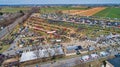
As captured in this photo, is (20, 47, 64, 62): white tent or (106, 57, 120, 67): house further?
(20, 47, 64, 62): white tent

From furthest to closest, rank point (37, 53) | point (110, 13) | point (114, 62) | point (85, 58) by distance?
point (110, 13)
point (37, 53)
point (85, 58)
point (114, 62)

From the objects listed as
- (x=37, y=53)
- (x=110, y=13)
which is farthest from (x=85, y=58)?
(x=110, y=13)

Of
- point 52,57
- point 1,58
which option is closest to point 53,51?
point 52,57

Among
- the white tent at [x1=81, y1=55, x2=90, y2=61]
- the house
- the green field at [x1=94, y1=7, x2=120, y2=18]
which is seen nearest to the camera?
the house

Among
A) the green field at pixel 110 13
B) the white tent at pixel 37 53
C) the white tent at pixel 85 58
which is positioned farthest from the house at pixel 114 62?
the green field at pixel 110 13

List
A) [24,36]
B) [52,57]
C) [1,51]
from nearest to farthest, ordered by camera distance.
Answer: [52,57] → [1,51] → [24,36]

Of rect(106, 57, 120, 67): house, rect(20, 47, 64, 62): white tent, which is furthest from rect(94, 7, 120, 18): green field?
rect(20, 47, 64, 62): white tent

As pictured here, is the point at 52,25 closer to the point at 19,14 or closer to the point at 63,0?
the point at 19,14

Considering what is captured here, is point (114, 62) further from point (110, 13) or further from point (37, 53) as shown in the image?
point (110, 13)

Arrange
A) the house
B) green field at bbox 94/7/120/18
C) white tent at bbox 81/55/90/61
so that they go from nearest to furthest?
the house, white tent at bbox 81/55/90/61, green field at bbox 94/7/120/18

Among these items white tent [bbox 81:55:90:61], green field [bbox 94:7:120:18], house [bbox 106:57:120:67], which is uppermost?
green field [bbox 94:7:120:18]

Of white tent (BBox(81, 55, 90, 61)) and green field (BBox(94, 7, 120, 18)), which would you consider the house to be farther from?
green field (BBox(94, 7, 120, 18))
